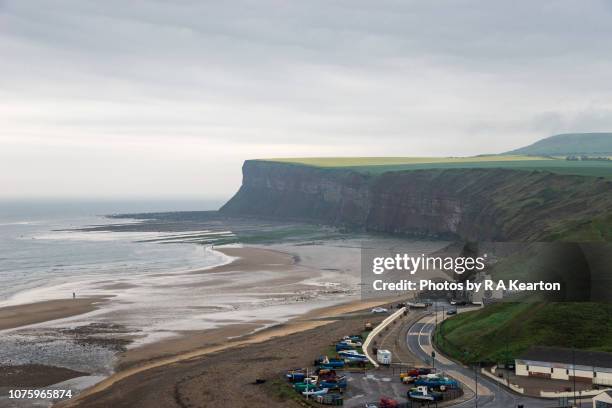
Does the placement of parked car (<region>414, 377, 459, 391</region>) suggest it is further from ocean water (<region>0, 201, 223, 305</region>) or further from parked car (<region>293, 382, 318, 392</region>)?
ocean water (<region>0, 201, 223, 305</region>)

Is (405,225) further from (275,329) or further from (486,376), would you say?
(486,376)

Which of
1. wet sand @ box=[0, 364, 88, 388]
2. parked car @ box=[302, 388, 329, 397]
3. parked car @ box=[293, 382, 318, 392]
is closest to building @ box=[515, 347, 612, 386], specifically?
parked car @ box=[302, 388, 329, 397]

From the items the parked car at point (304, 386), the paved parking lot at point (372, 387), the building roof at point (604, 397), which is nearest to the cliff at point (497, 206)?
the paved parking lot at point (372, 387)

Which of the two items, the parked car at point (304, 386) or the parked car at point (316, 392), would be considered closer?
the parked car at point (316, 392)

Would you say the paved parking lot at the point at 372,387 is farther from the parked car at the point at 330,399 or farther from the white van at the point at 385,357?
the white van at the point at 385,357

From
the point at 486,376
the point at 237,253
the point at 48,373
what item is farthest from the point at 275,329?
the point at 237,253

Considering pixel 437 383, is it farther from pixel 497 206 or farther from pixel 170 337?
pixel 497 206

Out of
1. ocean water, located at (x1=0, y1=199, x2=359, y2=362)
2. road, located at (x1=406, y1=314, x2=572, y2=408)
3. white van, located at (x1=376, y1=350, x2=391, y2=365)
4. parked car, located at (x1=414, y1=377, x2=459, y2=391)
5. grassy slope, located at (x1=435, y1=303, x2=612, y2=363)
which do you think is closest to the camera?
road, located at (x1=406, y1=314, x2=572, y2=408)
